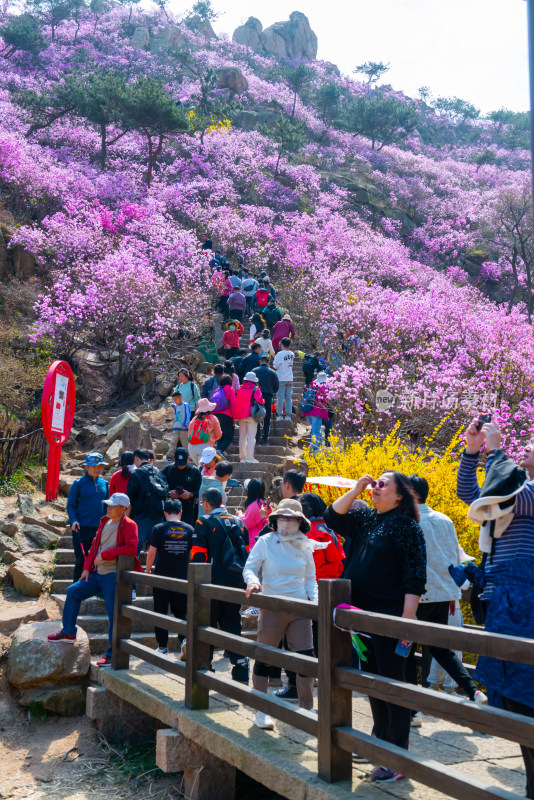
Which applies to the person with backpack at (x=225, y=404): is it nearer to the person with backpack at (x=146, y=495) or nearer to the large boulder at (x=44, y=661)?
the person with backpack at (x=146, y=495)

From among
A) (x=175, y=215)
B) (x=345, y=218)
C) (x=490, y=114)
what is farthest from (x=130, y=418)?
(x=490, y=114)

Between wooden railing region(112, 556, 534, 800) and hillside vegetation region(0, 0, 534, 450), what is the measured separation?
6.20m

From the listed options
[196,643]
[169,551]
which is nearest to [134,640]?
[169,551]

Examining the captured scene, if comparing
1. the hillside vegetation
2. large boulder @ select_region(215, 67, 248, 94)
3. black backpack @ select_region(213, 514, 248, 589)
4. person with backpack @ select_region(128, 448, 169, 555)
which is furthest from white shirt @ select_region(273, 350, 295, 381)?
large boulder @ select_region(215, 67, 248, 94)

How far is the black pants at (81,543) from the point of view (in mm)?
7383

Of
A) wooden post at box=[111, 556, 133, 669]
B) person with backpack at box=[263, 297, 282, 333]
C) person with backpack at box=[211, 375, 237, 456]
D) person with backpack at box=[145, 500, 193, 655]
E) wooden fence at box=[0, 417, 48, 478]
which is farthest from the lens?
person with backpack at box=[263, 297, 282, 333]

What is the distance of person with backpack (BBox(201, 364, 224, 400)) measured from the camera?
11.1 metres

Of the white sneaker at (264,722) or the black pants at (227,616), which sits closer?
the white sneaker at (264,722)

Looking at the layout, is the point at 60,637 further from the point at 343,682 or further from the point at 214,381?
the point at 214,381

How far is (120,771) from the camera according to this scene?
549 centimetres

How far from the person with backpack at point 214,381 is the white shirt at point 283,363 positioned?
5.52 ft

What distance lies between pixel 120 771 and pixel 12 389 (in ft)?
28.9

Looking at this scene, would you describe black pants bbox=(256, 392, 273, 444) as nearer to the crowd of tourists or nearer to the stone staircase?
the stone staircase

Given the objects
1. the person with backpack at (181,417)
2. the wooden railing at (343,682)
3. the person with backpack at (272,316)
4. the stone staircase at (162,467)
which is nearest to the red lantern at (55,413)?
the stone staircase at (162,467)
